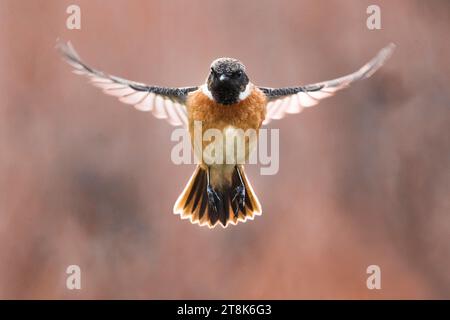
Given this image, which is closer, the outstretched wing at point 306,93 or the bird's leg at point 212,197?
the outstretched wing at point 306,93

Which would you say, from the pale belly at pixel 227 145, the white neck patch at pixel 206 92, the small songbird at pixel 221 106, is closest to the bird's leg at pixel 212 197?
the small songbird at pixel 221 106

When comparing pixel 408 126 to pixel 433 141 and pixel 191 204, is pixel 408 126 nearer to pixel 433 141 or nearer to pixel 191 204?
pixel 433 141

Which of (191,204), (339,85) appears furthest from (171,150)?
(339,85)

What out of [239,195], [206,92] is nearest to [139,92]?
[206,92]

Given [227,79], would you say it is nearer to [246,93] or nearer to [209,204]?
[246,93]

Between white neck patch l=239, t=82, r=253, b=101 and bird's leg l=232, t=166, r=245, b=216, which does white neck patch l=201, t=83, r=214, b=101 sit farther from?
bird's leg l=232, t=166, r=245, b=216

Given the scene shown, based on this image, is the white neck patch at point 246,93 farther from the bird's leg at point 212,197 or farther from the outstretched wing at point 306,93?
the bird's leg at point 212,197
